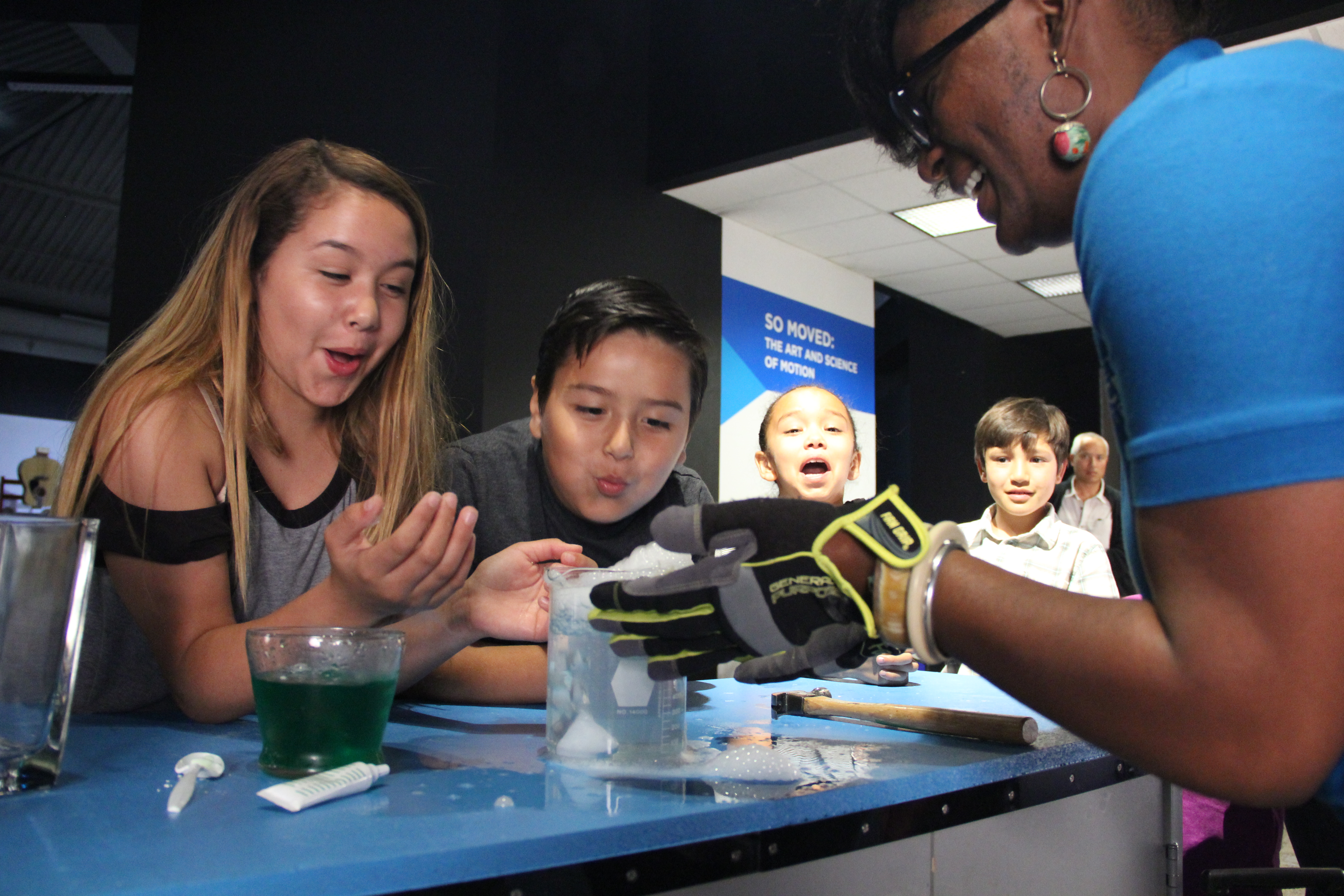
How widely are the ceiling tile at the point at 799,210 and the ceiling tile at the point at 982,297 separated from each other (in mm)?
2147

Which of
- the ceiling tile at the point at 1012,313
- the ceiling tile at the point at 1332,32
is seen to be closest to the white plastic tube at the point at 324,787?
the ceiling tile at the point at 1332,32

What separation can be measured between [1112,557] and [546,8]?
12.8 feet

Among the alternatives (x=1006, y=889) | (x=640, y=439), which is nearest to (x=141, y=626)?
(x=640, y=439)

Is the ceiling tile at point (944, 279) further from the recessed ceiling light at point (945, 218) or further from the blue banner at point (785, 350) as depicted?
the recessed ceiling light at point (945, 218)

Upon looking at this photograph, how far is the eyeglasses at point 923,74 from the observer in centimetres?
87

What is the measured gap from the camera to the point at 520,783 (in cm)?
81

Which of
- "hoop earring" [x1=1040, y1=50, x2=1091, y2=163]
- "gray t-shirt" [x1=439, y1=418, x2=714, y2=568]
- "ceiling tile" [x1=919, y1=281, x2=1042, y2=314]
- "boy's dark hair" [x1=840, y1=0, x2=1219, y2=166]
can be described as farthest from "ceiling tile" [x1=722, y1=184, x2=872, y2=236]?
"hoop earring" [x1=1040, y1=50, x2=1091, y2=163]

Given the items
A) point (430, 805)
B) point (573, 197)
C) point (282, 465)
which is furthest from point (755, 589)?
point (573, 197)

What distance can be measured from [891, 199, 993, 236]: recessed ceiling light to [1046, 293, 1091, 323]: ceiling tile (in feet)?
6.23

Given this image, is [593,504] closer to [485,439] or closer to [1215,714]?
[485,439]

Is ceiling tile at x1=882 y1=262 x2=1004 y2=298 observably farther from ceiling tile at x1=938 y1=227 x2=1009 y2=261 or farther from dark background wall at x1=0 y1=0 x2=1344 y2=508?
dark background wall at x1=0 y1=0 x2=1344 y2=508

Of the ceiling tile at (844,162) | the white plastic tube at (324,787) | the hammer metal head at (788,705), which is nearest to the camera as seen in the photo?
the white plastic tube at (324,787)

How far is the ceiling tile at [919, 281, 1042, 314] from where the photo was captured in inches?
293

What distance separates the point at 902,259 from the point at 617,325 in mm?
5478
